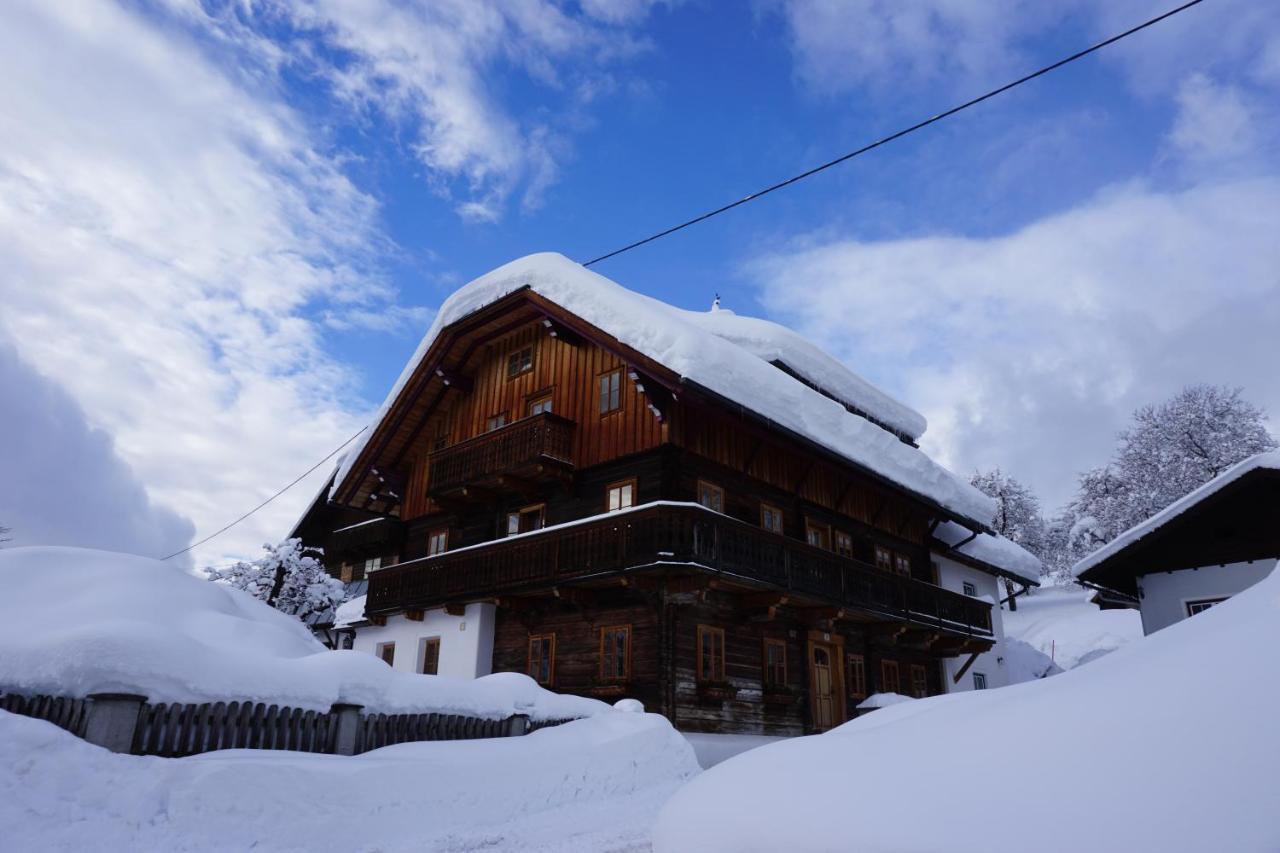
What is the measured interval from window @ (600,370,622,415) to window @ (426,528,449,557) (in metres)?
7.14

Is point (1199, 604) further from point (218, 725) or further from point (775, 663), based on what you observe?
point (218, 725)

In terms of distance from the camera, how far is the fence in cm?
757

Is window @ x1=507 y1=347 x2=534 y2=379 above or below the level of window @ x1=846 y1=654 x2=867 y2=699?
above

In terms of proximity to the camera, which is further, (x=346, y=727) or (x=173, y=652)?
(x=346, y=727)

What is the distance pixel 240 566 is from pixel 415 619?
969 centimetres

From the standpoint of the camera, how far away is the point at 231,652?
9.06 meters

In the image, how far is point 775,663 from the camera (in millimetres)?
19906

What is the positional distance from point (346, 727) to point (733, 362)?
11.5 metres

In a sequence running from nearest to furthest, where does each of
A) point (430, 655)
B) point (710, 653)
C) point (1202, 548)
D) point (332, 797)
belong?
point (332, 797), point (1202, 548), point (710, 653), point (430, 655)

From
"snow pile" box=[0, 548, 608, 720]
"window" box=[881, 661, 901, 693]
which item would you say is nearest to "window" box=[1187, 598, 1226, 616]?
"window" box=[881, 661, 901, 693]

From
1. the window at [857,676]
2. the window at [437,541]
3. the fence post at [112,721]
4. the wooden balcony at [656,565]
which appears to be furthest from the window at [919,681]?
the fence post at [112,721]

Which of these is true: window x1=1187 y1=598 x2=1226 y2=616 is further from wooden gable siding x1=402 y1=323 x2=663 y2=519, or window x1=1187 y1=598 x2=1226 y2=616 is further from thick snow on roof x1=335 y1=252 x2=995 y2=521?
wooden gable siding x1=402 y1=323 x2=663 y2=519

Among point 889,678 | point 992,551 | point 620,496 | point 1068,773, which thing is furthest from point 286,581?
point 1068,773

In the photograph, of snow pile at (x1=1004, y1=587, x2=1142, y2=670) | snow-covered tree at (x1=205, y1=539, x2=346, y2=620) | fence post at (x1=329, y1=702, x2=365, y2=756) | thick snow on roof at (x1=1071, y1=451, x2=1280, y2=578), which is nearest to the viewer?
fence post at (x1=329, y1=702, x2=365, y2=756)
